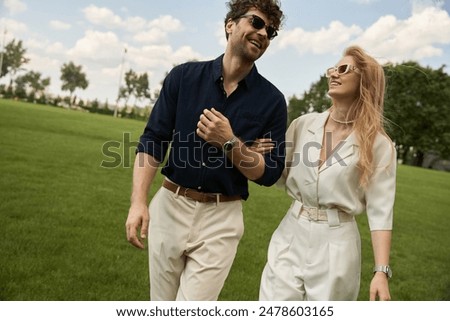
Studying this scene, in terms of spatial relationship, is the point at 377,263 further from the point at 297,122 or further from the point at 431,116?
the point at 431,116

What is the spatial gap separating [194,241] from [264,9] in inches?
55.1

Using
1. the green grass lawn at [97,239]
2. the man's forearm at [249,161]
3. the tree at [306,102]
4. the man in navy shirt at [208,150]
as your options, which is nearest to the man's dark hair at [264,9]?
the man in navy shirt at [208,150]

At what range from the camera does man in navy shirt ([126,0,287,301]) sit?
9.50 ft

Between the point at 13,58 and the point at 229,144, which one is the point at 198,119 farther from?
the point at 13,58

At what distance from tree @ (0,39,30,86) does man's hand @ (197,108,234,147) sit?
261ft

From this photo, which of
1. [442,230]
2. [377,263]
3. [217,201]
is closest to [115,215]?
[217,201]

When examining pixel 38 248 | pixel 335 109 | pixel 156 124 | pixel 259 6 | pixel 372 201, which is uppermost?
pixel 259 6

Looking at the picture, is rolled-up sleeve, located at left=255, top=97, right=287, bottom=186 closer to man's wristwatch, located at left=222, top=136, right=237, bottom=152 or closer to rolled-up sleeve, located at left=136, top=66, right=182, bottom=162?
man's wristwatch, located at left=222, top=136, right=237, bottom=152

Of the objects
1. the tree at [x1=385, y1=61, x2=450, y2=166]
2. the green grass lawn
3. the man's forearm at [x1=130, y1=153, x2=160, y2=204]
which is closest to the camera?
the man's forearm at [x1=130, y1=153, x2=160, y2=204]

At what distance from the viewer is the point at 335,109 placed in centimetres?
301

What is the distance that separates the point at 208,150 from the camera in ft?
9.67

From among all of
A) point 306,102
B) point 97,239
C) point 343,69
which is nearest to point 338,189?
point 343,69

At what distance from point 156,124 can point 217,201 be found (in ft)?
1.87

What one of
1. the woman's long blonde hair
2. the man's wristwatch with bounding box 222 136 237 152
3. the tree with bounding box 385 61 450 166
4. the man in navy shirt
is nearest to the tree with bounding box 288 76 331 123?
the woman's long blonde hair
